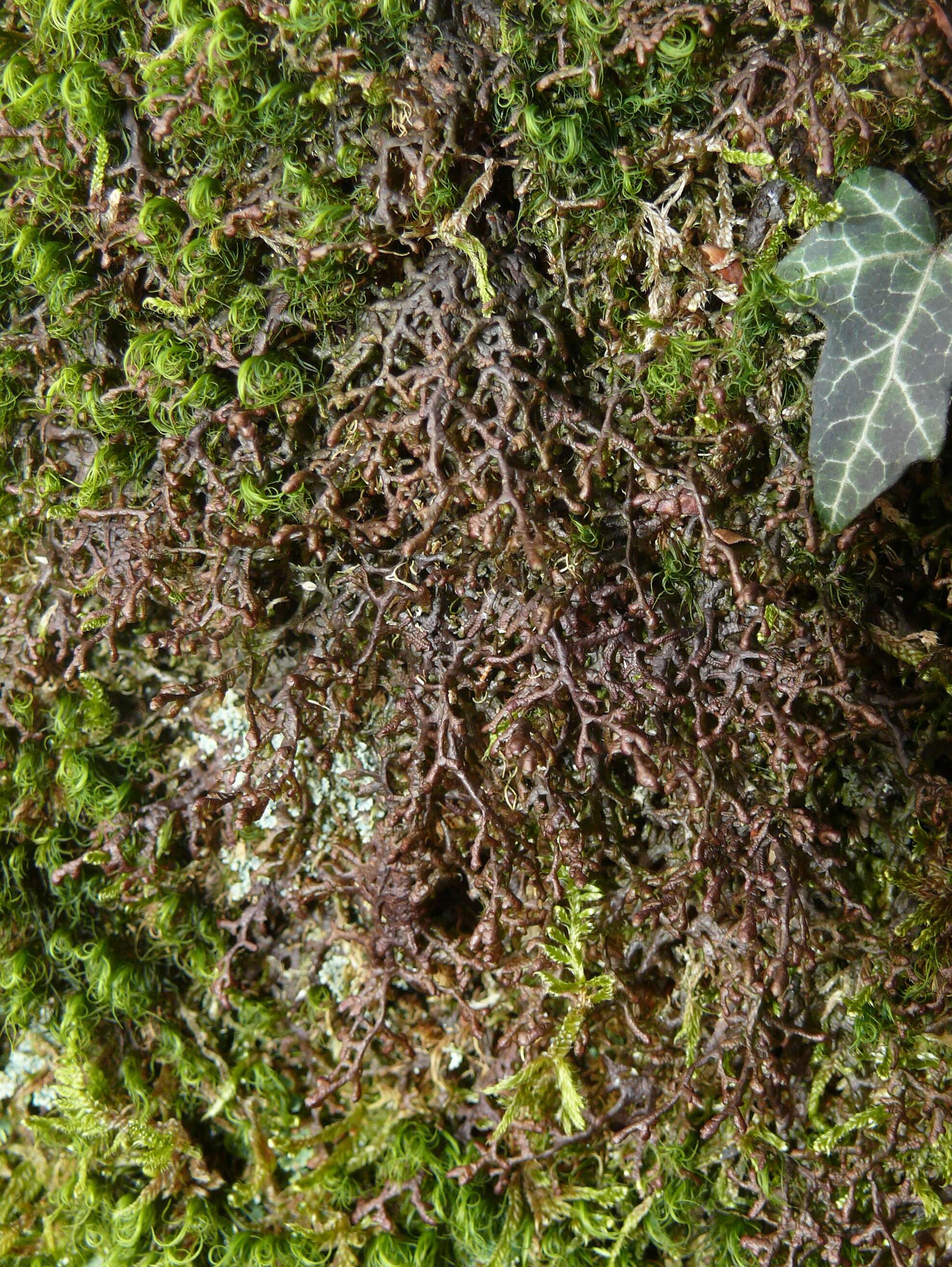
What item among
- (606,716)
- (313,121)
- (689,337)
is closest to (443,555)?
(606,716)

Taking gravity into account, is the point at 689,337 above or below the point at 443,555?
above

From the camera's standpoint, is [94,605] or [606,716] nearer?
[606,716]

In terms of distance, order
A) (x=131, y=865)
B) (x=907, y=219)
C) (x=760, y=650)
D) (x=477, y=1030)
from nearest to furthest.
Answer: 1. (x=907, y=219)
2. (x=760, y=650)
3. (x=477, y=1030)
4. (x=131, y=865)

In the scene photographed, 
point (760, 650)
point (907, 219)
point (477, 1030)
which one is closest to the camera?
point (907, 219)

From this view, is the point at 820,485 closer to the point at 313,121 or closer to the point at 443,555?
the point at 443,555
